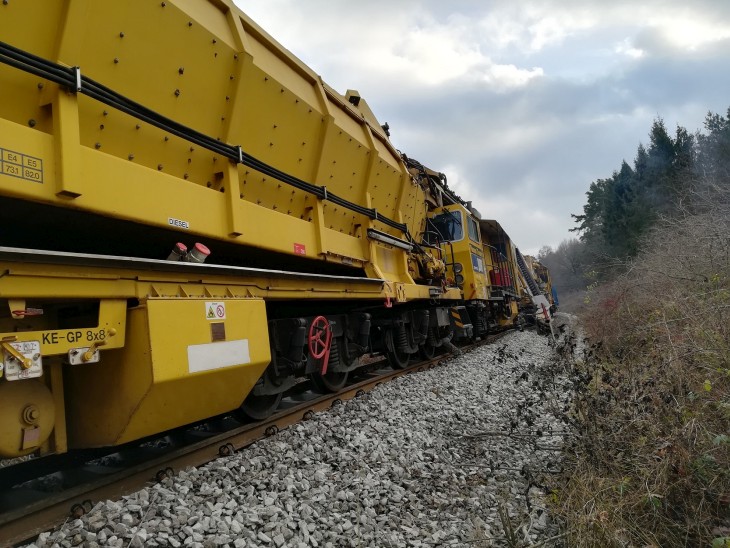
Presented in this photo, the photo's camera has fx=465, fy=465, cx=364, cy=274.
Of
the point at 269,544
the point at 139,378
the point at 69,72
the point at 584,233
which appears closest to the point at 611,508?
the point at 269,544

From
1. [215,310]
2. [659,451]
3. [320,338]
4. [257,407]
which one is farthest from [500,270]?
[215,310]

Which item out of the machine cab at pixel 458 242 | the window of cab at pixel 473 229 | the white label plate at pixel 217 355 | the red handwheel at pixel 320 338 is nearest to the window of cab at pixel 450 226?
the machine cab at pixel 458 242

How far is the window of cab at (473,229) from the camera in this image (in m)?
10.5

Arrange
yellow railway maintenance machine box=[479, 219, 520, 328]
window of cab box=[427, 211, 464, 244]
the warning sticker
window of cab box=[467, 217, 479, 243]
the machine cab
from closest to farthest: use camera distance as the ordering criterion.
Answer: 1. the warning sticker
2. the machine cab
3. window of cab box=[427, 211, 464, 244]
4. window of cab box=[467, 217, 479, 243]
5. yellow railway maintenance machine box=[479, 219, 520, 328]

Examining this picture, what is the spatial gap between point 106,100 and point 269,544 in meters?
2.69

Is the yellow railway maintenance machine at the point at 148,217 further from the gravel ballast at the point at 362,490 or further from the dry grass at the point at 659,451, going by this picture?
the dry grass at the point at 659,451

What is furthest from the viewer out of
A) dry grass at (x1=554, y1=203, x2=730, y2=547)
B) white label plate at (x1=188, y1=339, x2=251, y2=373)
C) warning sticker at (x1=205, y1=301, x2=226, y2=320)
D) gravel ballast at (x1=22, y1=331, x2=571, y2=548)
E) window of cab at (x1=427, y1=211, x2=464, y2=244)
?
window of cab at (x1=427, y1=211, x2=464, y2=244)

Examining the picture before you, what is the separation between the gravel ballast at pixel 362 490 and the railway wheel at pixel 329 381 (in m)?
0.82

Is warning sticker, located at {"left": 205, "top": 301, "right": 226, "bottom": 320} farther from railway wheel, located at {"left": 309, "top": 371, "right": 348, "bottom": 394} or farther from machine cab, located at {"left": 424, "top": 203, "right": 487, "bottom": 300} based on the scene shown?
machine cab, located at {"left": 424, "top": 203, "right": 487, "bottom": 300}

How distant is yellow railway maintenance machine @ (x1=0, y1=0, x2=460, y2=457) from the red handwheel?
0.02m

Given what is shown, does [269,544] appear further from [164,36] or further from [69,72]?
[164,36]

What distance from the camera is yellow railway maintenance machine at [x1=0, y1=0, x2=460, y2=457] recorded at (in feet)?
7.89

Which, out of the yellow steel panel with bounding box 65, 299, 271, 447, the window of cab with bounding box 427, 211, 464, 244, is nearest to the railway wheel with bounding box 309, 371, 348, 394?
the yellow steel panel with bounding box 65, 299, 271, 447

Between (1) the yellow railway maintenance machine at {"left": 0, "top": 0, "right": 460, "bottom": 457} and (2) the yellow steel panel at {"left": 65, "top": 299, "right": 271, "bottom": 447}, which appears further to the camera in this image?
(2) the yellow steel panel at {"left": 65, "top": 299, "right": 271, "bottom": 447}
